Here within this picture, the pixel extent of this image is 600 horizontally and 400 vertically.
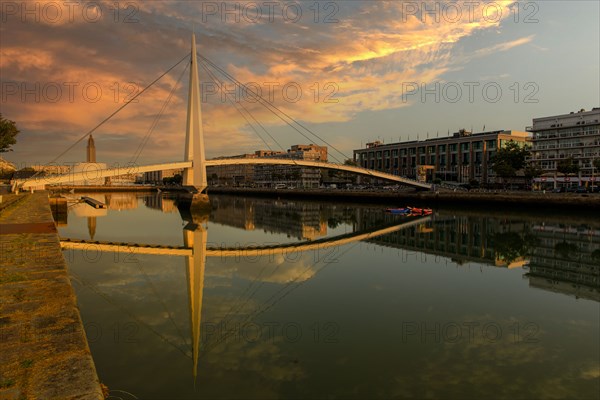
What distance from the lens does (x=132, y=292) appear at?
12039mm

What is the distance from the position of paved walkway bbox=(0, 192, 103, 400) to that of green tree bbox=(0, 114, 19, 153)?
32463 mm

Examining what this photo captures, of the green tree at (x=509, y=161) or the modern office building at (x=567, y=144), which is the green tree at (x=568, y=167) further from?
the green tree at (x=509, y=161)

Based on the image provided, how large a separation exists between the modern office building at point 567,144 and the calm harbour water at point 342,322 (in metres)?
54.1

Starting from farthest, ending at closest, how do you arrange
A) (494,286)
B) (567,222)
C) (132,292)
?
1. (567,222)
2. (494,286)
3. (132,292)

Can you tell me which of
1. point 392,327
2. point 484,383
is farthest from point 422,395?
point 392,327

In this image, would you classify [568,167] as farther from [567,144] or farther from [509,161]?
[509,161]

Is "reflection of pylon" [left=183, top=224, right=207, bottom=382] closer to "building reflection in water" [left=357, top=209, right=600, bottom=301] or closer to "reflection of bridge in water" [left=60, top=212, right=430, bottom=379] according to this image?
"reflection of bridge in water" [left=60, top=212, right=430, bottom=379]

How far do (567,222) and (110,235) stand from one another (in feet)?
117

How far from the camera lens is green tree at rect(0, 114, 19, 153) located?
1383 inches

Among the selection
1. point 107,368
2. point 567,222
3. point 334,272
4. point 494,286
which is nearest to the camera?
point 107,368

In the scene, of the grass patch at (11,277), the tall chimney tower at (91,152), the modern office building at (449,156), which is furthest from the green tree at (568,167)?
the tall chimney tower at (91,152)

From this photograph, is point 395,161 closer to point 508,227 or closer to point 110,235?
point 508,227

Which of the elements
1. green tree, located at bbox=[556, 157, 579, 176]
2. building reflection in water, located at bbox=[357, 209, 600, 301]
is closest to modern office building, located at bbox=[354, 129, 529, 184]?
green tree, located at bbox=[556, 157, 579, 176]

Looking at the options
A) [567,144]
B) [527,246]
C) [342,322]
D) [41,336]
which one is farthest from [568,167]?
[41,336]
